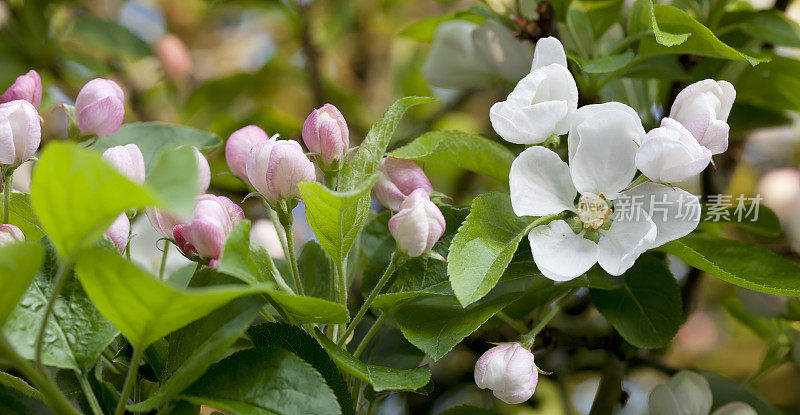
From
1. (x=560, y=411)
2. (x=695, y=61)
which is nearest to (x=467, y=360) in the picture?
(x=560, y=411)

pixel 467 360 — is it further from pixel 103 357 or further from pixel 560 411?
pixel 103 357

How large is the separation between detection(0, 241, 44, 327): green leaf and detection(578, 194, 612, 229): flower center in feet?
1.05

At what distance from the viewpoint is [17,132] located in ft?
1.47

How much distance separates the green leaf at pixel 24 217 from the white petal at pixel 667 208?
1.29ft

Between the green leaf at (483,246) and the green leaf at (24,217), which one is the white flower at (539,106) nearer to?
the green leaf at (483,246)

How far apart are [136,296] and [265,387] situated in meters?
0.09

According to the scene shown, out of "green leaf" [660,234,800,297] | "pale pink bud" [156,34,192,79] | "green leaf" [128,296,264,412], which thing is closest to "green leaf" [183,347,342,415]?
"green leaf" [128,296,264,412]

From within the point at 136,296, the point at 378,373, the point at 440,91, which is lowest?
the point at 440,91

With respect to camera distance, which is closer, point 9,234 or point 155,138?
point 9,234

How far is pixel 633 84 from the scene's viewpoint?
2.29ft

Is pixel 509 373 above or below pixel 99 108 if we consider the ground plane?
below

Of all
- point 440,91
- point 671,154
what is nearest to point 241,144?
point 671,154

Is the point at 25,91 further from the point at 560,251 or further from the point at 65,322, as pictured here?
the point at 560,251

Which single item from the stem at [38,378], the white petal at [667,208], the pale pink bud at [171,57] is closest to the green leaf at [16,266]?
the stem at [38,378]
